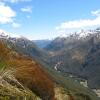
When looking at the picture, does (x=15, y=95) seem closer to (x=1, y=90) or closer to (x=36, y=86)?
(x=1, y=90)

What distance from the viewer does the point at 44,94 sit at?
581 inches

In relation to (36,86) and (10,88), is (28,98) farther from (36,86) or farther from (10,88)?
(36,86)

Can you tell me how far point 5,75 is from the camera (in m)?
10.0

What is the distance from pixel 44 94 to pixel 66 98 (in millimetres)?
9279

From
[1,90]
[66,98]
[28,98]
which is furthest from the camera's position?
[66,98]

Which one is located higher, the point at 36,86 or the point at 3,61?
the point at 3,61

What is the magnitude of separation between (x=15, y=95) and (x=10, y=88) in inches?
9.2

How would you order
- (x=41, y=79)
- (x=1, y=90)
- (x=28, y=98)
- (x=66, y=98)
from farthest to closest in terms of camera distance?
1. (x=66, y=98)
2. (x=41, y=79)
3. (x=28, y=98)
4. (x=1, y=90)

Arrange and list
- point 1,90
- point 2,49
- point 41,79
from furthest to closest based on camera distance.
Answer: point 41,79
point 2,49
point 1,90

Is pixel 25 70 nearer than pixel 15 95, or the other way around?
pixel 15 95

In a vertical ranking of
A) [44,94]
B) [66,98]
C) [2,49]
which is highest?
[2,49]

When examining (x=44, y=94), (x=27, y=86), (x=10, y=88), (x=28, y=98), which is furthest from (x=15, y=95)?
(x=44, y=94)

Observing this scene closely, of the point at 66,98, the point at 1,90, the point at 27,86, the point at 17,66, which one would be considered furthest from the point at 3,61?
the point at 66,98

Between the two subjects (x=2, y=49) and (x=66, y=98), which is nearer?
(x=2, y=49)
